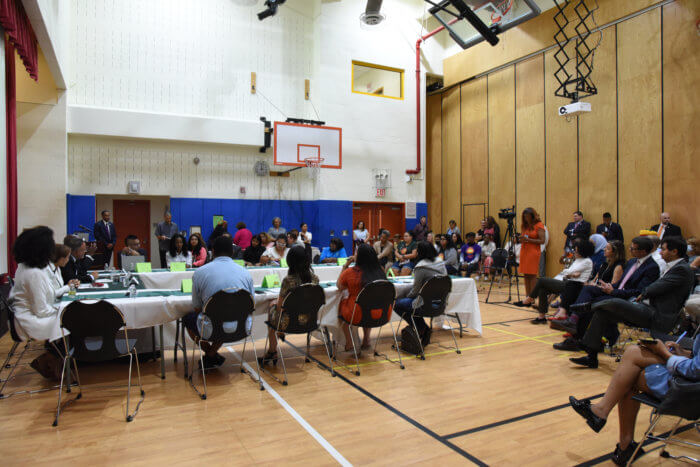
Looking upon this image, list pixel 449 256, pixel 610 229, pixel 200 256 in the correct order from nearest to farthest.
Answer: pixel 200 256 → pixel 449 256 → pixel 610 229

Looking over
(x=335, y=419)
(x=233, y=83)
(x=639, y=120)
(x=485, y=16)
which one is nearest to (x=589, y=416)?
(x=335, y=419)

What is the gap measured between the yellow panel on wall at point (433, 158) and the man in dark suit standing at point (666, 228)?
246 inches

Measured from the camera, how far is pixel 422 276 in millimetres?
4586

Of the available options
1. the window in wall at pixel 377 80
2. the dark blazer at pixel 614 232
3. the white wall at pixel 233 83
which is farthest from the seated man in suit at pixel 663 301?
the window in wall at pixel 377 80

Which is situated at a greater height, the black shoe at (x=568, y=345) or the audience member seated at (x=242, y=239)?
the audience member seated at (x=242, y=239)

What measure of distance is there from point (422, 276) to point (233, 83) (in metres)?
8.34

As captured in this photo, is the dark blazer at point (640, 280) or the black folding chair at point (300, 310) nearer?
the black folding chair at point (300, 310)

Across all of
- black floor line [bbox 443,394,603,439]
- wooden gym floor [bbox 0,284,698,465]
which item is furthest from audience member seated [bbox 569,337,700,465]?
black floor line [bbox 443,394,603,439]

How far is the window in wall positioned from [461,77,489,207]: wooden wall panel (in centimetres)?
188

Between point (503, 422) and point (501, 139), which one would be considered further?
point (501, 139)

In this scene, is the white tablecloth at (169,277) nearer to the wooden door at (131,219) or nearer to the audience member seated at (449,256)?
the audience member seated at (449,256)

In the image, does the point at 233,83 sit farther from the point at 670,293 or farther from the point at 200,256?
the point at 670,293

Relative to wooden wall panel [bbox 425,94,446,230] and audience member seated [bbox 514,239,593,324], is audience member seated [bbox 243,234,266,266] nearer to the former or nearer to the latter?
audience member seated [bbox 514,239,593,324]

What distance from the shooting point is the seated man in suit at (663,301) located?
3.50 meters
